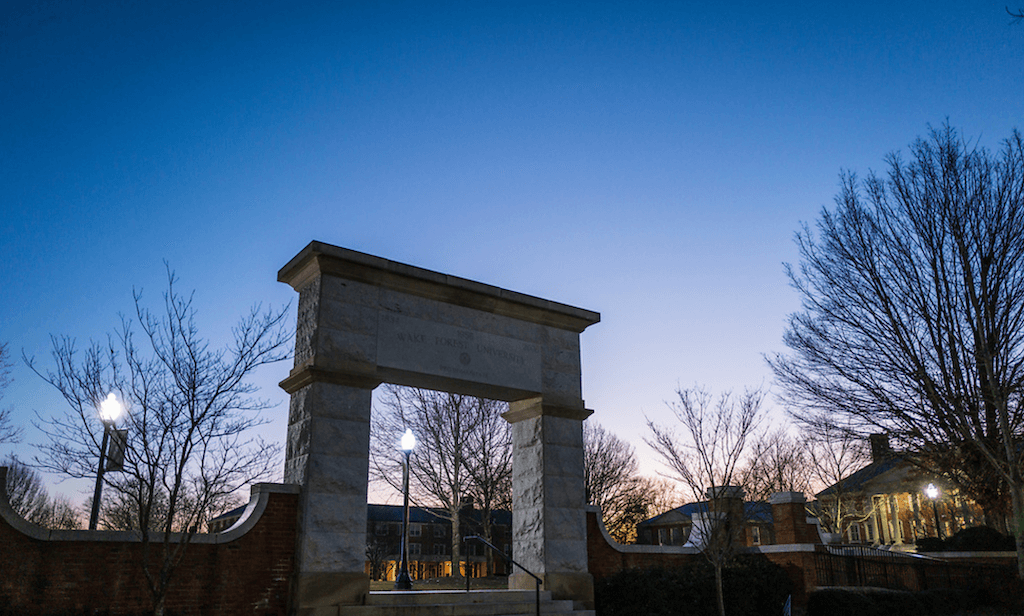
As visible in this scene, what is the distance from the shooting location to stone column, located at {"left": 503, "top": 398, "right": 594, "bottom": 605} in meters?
11.2

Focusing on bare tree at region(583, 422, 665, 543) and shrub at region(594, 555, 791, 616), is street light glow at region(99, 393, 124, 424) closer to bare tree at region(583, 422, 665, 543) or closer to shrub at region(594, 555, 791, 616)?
shrub at region(594, 555, 791, 616)

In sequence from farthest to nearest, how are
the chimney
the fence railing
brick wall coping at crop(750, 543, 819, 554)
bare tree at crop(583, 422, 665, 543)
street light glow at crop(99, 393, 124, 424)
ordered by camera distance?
bare tree at crop(583, 422, 665, 543) < the chimney < the fence railing < brick wall coping at crop(750, 543, 819, 554) < street light glow at crop(99, 393, 124, 424)

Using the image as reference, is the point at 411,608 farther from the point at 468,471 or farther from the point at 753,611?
the point at 468,471

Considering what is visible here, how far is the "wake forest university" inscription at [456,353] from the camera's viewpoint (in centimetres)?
1049

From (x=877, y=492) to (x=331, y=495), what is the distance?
50692 millimetres

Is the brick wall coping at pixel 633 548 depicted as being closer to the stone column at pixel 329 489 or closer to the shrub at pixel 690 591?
the shrub at pixel 690 591

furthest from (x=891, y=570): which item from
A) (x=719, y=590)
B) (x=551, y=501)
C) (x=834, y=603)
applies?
(x=551, y=501)

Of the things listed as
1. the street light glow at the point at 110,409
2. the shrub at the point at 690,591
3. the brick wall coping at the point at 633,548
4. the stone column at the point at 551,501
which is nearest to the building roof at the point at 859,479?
the shrub at the point at 690,591

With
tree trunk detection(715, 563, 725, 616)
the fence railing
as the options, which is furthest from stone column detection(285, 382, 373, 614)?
the fence railing

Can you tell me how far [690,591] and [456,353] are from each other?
581 centimetres

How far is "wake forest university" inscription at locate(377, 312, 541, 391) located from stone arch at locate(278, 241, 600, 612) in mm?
18

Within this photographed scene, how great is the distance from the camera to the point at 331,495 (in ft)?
30.5

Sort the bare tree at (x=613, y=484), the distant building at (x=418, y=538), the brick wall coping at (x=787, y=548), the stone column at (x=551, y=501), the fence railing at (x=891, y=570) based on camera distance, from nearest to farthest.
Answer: the stone column at (x=551, y=501)
the brick wall coping at (x=787, y=548)
the fence railing at (x=891, y=570)
the bare tree at (x=613, y=484)
the distant building at (x=418, y=538)

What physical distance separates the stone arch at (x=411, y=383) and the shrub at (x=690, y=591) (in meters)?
0.71
